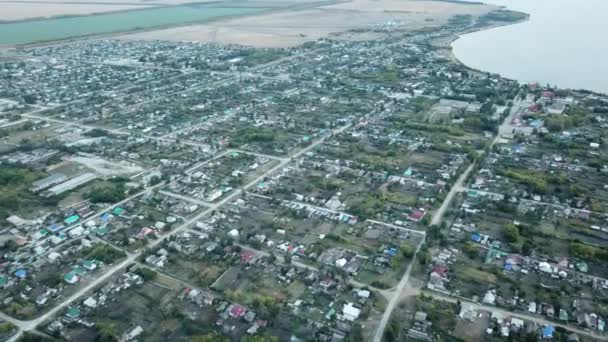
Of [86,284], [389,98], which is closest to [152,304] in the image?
[86,284]

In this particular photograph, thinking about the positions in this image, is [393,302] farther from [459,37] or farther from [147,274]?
[459,37]

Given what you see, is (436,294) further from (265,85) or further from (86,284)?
(265,85)

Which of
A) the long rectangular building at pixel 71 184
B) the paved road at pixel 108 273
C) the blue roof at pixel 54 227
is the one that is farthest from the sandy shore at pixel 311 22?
the blue roof at pixel 54 227

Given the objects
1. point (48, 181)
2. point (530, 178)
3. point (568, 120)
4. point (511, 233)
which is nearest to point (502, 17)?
point (568, 120)

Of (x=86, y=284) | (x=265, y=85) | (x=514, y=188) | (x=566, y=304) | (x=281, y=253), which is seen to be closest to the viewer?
(x=566, y=304)

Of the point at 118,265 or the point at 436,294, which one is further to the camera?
the point at 118,265

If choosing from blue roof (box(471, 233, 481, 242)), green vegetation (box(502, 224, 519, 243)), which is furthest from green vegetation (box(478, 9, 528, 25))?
blue roof (box(471, 233, 481, 242))
